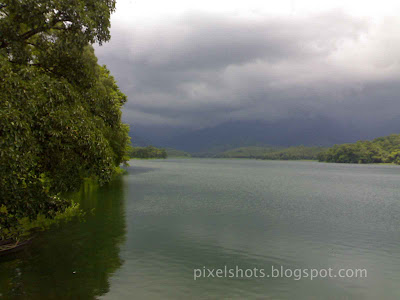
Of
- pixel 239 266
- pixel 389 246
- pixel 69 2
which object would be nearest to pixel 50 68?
pixel 69 2

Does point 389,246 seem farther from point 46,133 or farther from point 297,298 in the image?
point 46,133

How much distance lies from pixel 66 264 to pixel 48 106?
10.9 metres

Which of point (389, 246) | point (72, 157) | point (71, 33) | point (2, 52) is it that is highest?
point (71, 33)

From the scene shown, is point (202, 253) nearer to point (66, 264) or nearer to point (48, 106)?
point (66, 264)

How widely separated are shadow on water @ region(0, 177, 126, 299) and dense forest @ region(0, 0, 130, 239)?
2.84m

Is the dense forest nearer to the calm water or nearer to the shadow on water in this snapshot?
the shadow on water

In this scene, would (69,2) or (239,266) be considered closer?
(69,2)

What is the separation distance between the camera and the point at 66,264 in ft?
65.3

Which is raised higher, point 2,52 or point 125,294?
point 2,52

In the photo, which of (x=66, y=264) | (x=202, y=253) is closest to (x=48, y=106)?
(x=66, y=264)

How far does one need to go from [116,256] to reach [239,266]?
358 inches

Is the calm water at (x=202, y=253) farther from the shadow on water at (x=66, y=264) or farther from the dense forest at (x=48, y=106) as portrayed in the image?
the dense forest at (x=48, y=106)

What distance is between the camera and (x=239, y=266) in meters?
21.0

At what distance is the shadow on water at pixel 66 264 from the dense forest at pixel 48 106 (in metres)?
2.84
